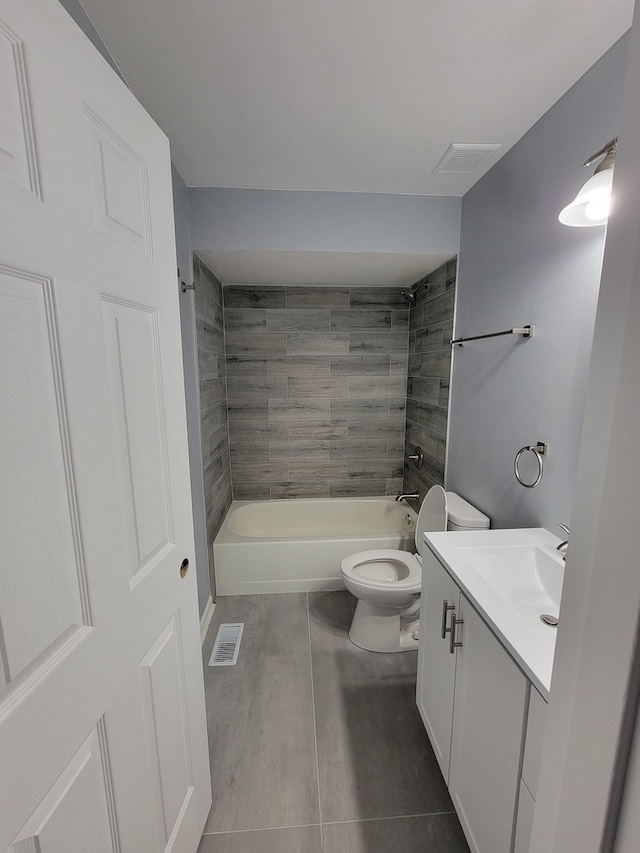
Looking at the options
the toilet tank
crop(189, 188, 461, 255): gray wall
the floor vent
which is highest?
crop(189, 188, 461, 255): gray wall

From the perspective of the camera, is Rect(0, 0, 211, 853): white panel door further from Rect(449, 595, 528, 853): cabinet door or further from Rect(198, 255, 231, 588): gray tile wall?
Rect(198, 255, 231, 588): gray tile wall

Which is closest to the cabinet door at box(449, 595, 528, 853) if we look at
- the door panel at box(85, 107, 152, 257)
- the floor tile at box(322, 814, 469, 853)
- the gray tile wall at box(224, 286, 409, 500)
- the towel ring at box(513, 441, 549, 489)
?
the floor tile at box(322, 814, 469, 853)

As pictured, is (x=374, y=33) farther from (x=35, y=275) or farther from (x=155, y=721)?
(x=155, y=721)

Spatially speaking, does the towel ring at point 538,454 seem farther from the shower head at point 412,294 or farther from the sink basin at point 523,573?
the shower head at point 412,294

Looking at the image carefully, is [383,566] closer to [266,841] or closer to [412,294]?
[266,841]

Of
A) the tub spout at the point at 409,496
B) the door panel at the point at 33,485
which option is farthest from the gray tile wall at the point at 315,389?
the door panel at the point at 33,485

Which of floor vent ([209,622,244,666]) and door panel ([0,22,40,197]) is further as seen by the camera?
floor vent ([209,622,244,666])

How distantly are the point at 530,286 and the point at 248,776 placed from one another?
2.28 m

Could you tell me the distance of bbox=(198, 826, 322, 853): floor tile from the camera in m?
1.19

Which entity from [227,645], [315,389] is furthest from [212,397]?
[227,645]

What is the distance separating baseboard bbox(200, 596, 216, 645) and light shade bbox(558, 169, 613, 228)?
2.56 metres

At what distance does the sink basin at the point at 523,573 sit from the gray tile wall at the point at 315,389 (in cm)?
200

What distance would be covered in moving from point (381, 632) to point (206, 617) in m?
1.06

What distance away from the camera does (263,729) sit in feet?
5.27
